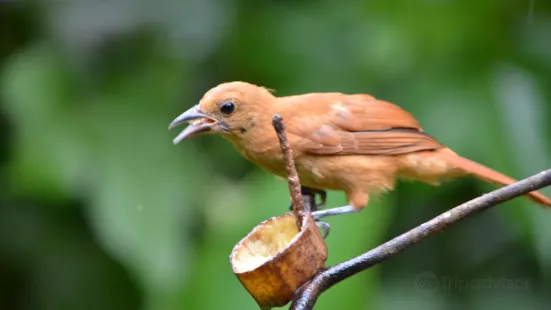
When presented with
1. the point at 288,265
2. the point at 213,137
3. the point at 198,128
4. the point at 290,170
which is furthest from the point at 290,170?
the point at 213,137

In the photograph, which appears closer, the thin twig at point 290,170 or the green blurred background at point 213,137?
the thin twig at point 290,170

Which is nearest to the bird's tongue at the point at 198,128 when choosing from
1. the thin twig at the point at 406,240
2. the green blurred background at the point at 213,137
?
the green blurred background at the point at 213,137

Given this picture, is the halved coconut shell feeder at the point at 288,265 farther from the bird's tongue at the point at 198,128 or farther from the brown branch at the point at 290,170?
the bird's tongue at the point at 198,128

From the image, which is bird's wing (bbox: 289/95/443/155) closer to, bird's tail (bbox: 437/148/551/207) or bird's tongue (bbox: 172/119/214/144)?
bird's tail (bbox: 437/148/551/207)

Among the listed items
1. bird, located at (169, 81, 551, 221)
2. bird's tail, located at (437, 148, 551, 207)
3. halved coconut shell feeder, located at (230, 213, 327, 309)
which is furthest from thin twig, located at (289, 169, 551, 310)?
bird's tail, located at (437, 148, 551, 207)

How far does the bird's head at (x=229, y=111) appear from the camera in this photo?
6.89ft

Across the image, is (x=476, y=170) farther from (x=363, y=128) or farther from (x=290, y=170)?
(x=290, y=170)

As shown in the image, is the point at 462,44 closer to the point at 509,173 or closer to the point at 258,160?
the point at 509,173

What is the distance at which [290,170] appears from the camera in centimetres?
115

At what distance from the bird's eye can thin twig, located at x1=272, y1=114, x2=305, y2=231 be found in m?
0.96

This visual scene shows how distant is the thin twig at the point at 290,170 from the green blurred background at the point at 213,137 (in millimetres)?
1631

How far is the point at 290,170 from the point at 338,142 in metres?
1.33

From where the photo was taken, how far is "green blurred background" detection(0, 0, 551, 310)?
3.04 metres

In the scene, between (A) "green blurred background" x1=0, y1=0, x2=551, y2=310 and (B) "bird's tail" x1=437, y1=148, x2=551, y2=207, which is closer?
(B) "bird's tail" x1=437, y1=148, x2=551, y2=207
